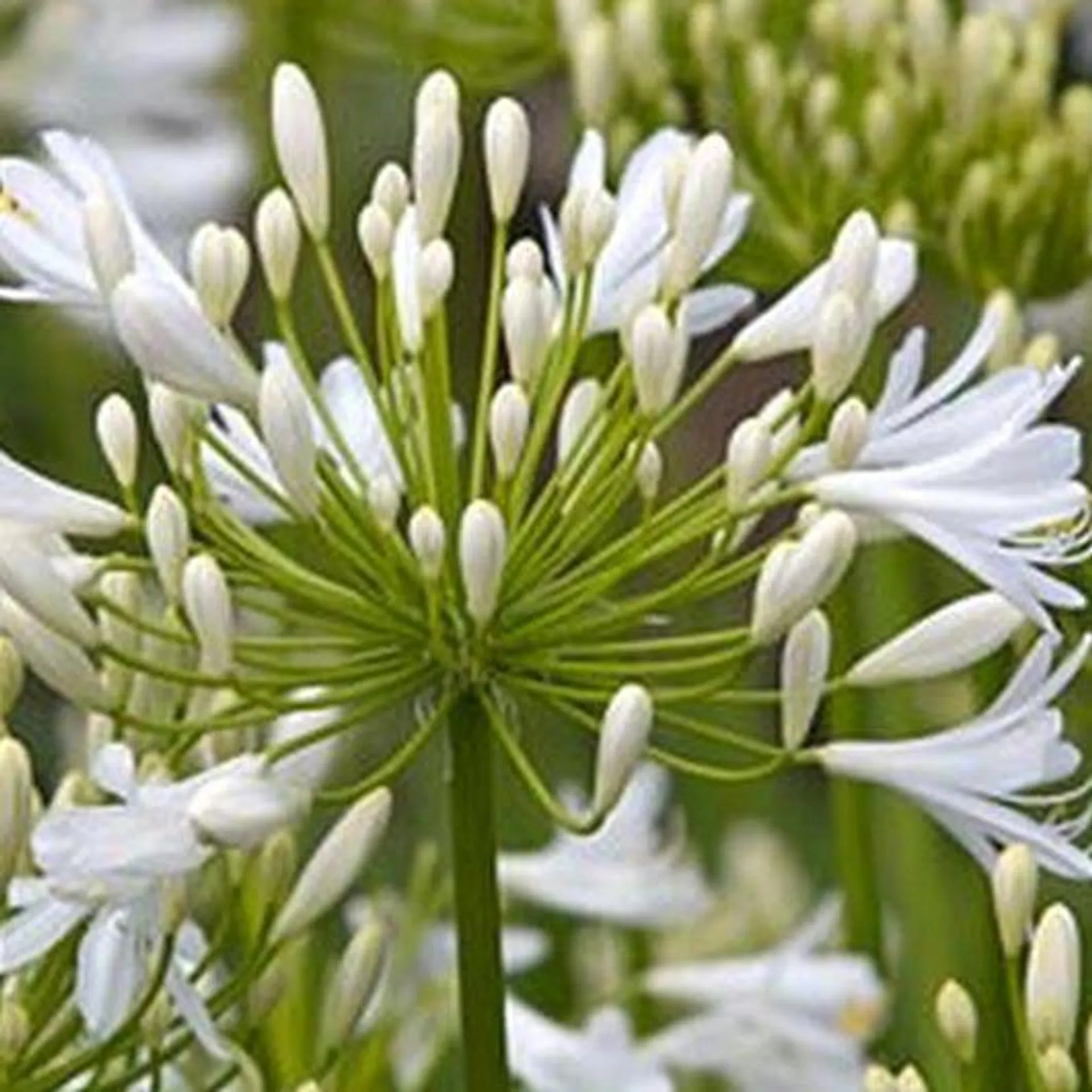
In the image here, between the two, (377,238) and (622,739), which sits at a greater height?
(377,238)

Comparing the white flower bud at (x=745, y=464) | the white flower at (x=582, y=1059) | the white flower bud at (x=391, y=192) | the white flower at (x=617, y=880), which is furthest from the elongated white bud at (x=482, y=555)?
the white flower at (x=617, y=880)

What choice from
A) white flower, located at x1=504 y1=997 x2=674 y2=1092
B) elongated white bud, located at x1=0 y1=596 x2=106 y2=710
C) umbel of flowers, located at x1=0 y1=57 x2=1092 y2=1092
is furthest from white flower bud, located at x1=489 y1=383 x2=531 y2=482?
white flower, located at x1=504 y1=997 x2=674 y2=1092

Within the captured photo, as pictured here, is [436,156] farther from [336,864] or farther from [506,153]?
[336,864]

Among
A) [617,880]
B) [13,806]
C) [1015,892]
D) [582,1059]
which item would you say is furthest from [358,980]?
[617,880]

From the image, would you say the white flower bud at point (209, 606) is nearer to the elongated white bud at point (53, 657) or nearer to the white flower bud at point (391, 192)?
the elongated white bud at point (53, 657)

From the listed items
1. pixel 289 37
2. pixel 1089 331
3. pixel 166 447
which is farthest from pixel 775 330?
pixel 1089 331

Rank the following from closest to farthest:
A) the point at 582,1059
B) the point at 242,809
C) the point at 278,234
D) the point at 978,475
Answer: the point at 242,809 → the point at 978,475 → the point at 278,234 → the point at 582,1059

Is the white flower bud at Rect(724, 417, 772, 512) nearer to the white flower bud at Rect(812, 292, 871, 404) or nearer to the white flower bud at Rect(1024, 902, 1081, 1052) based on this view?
the white flower bud at Rect(812, 292, 871, 404)
